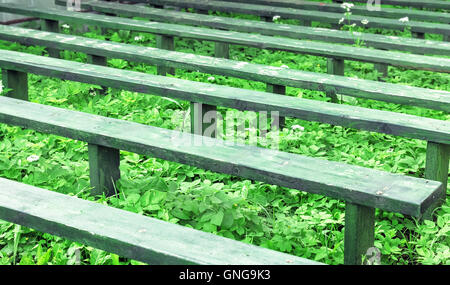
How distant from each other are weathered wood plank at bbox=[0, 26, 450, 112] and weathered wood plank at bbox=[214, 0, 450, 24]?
2.82m

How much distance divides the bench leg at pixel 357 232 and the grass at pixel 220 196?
0.21 meters

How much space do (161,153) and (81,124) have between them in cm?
50

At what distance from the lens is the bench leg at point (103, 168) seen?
305cm

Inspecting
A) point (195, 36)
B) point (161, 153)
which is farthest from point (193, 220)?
point (195, 36)

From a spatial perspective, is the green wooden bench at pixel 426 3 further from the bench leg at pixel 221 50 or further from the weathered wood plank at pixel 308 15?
the bench leg at pixel 221 50

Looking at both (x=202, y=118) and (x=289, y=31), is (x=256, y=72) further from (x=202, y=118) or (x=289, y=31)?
(x=289, y=31)

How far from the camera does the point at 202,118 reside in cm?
380

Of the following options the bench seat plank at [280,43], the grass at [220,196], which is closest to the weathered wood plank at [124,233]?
the grass at [220,196]

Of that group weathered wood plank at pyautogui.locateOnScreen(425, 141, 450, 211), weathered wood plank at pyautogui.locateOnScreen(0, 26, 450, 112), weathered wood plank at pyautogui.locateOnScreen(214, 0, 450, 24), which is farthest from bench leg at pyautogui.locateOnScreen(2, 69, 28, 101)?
weathered wood plank at pyautogui.locateOnScreen(214, 0, 450, 24)

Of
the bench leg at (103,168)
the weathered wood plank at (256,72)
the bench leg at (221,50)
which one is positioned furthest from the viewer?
the bench leg at (221,50)

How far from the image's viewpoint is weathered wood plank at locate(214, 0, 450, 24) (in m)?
6.41

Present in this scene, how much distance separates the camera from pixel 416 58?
177 inches

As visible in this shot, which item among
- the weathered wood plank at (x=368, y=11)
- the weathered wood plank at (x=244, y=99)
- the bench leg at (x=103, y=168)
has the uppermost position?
the weathered wood plank at (x=368, y=11)

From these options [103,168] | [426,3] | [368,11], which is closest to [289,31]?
[368,11]
